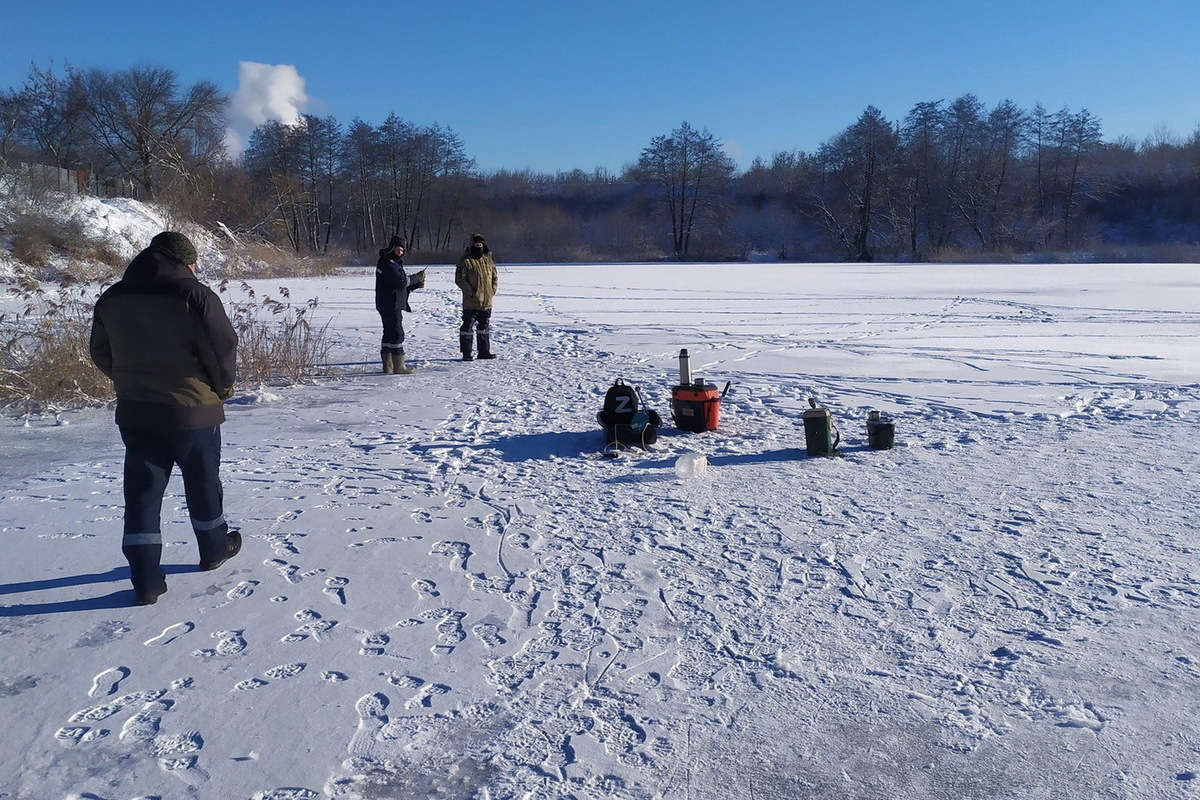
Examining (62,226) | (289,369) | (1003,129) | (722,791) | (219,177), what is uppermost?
(1003,129)

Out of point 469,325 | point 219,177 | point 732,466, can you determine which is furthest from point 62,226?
point 732,466

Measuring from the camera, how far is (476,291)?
37.5 feet

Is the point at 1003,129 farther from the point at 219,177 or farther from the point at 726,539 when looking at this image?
the point at 726,539

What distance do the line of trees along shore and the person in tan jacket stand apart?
42879 mm

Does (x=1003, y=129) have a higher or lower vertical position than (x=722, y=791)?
higher

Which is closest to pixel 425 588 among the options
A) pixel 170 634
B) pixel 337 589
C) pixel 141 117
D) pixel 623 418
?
pixel 337 589

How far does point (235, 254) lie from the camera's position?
35.6m

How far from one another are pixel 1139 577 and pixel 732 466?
2767 mm

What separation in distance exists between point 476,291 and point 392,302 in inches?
51.0

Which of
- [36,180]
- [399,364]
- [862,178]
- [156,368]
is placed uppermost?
[862,178]

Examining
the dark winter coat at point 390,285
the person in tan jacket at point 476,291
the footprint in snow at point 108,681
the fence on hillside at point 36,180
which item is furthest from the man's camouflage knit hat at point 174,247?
the fence on hillside at point 36,180

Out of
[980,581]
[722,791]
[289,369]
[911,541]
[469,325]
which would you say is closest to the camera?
[722,791]

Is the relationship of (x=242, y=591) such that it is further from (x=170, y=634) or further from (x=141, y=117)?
→ (x=141, y=117)

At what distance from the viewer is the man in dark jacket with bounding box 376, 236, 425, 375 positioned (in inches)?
413
